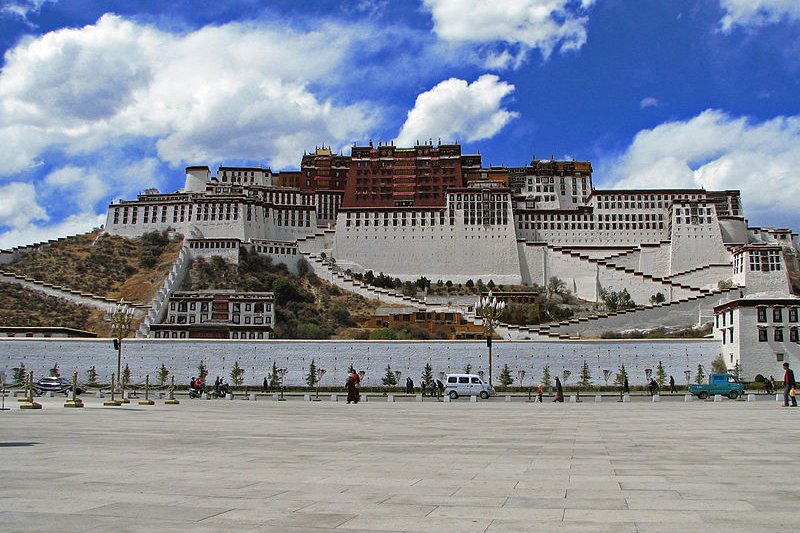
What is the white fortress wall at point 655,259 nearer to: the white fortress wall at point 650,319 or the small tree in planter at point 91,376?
the white fortress wall at point 650,319

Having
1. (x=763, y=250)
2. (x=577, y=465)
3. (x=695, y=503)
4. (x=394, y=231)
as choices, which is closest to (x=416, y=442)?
(x=577, y=465)

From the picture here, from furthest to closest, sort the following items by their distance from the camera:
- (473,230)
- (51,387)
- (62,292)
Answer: (473,230) → (62,292) → (51,387)

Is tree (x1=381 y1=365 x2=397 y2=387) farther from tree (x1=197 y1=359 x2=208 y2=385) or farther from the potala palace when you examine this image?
the potala palace

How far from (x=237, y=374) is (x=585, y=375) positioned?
23510 millimetres

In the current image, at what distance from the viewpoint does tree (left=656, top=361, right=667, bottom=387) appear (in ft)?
164

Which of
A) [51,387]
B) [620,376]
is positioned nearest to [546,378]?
[620,376]

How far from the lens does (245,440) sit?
13.7 meters

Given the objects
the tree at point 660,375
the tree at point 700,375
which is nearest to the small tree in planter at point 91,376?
the tree at point 660,375

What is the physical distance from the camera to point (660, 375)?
165 ft

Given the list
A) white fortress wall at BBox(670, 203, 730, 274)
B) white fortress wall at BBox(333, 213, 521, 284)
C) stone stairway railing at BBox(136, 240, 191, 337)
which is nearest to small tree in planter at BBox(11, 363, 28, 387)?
stone stairway railing at BBox(136, 240, 191, 337)

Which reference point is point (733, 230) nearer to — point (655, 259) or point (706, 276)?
point (655, 259)

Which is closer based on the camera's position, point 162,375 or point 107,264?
point 162,375

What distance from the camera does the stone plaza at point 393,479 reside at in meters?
6.46

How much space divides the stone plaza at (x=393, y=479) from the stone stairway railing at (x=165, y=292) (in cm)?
5370
